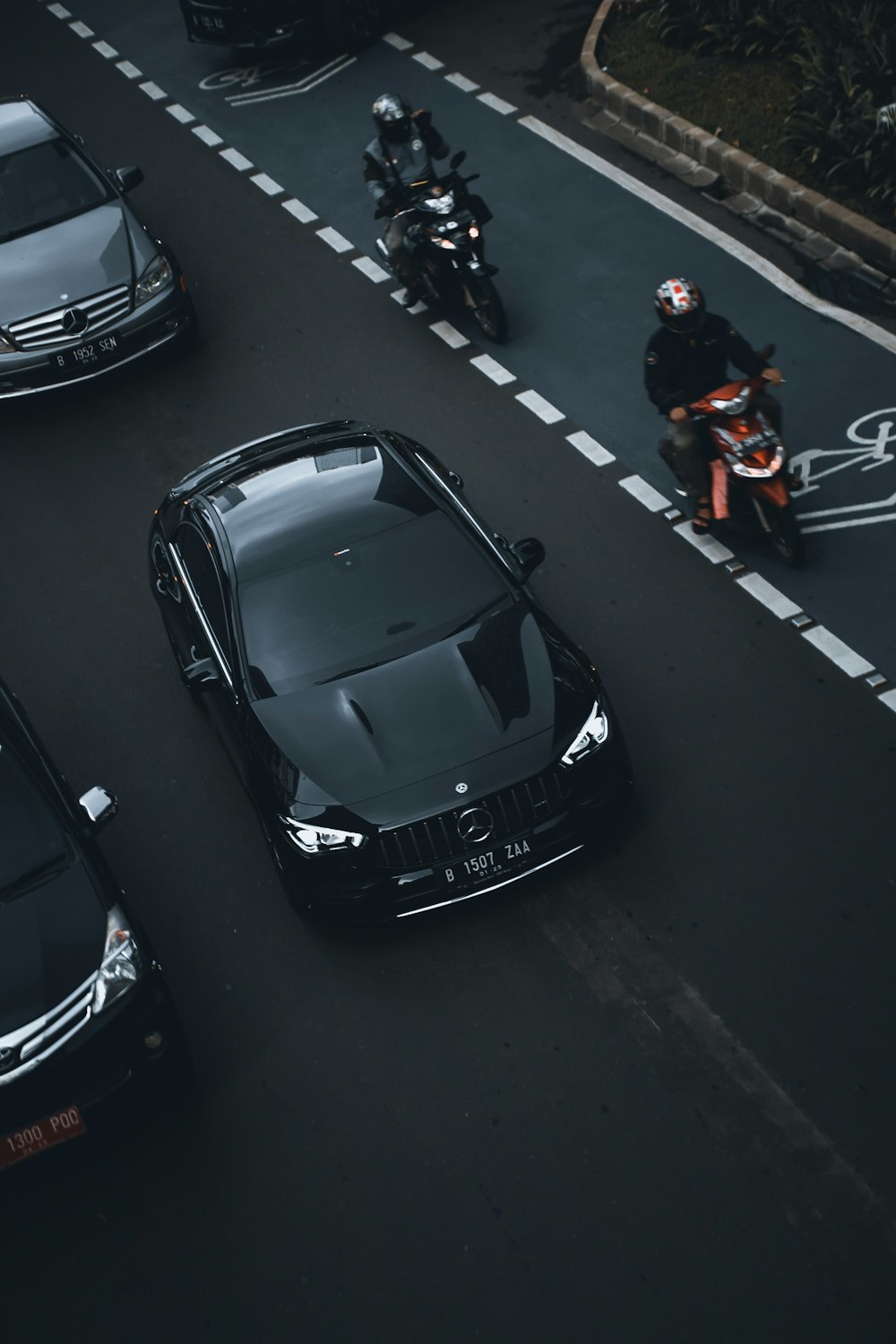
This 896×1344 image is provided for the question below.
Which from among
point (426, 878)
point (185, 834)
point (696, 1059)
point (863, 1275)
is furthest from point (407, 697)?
point (863, 1275)

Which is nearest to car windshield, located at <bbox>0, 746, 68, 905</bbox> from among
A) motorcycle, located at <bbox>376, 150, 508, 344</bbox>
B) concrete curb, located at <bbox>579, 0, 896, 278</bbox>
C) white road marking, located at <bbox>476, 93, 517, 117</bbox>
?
motorcycle, located at <bbox>376, 150, 508, 344</bbox>

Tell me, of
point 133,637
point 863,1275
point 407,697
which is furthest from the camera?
point 133,637

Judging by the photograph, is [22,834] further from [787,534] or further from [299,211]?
[299,211]

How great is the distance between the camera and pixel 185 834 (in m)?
8.68

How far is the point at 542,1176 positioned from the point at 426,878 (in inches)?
63.0

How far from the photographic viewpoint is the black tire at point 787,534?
960 centimetres

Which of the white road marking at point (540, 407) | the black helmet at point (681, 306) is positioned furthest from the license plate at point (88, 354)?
the black helmet at point (681, 306)

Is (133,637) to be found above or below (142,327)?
below

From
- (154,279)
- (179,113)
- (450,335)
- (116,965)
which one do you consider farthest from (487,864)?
(179,113)

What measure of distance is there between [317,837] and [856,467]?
5.33 metres

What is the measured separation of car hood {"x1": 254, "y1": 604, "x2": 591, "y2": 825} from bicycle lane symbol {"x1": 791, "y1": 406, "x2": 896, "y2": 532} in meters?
3.05

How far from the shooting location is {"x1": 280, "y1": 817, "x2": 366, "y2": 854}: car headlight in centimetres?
744

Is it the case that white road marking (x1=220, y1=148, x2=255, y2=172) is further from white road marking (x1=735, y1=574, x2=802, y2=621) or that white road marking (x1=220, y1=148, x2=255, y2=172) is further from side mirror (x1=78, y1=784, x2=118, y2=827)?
side mirror (x1=78, y1=784, x2=118, y2=827)

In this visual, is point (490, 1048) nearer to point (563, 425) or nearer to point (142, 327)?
point (563, 425)
